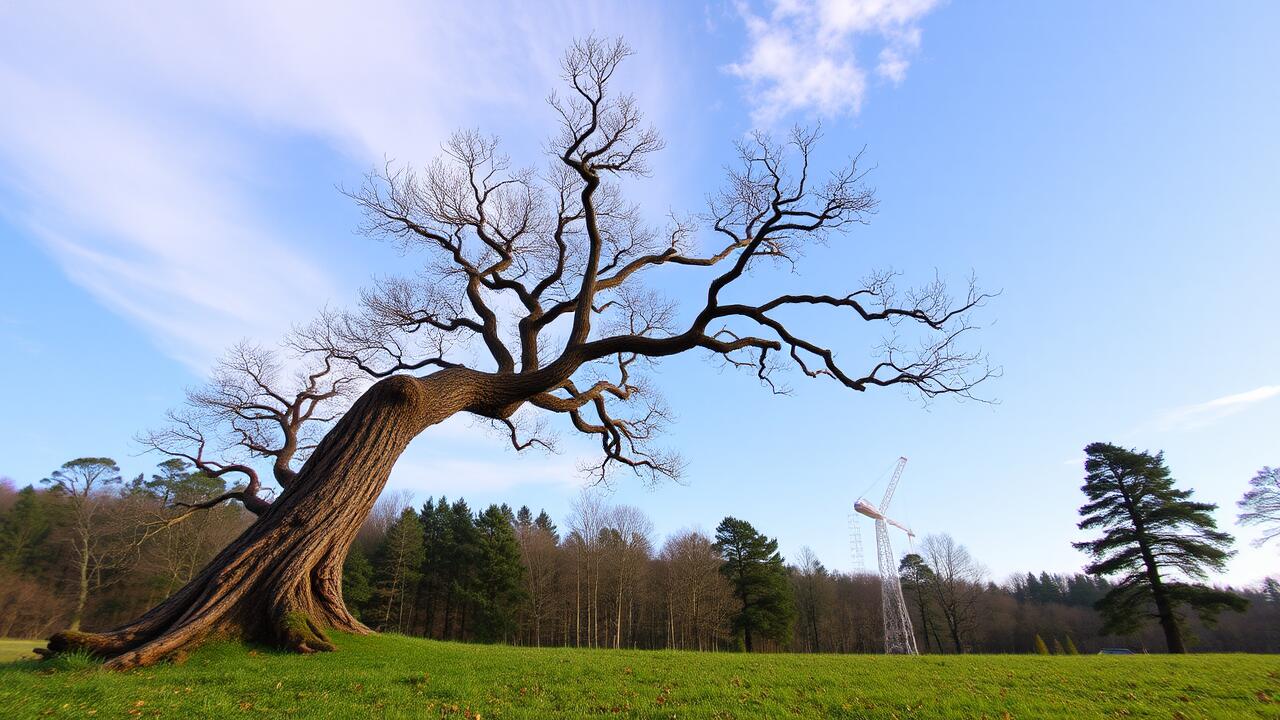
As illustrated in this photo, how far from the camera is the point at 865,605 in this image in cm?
6525

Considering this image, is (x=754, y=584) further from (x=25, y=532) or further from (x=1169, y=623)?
(x=25, y=532)

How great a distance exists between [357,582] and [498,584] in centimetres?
985

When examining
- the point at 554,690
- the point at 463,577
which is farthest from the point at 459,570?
the point at 554,690

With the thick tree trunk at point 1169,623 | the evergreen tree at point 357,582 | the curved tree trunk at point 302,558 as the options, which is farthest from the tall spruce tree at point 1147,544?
the evergreen tree at point 357,582

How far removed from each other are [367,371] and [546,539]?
39.4m

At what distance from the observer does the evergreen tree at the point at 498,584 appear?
133 feet

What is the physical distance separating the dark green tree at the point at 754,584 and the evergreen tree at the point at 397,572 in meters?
23.8

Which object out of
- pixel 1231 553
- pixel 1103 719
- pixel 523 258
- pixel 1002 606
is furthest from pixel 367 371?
pixel 1002 606

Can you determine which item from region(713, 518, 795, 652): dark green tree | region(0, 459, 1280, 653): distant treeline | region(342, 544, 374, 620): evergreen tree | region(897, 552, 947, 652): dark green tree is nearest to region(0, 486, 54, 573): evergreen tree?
region(0, 459, 1280, 653): distant treeline

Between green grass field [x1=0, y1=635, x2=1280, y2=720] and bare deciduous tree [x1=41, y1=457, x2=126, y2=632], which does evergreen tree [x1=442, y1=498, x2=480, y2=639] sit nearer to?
bare deciduous tree [x1=41, y1=457, x2=126, y2=632]

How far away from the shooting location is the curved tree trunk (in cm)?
701

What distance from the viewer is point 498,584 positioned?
4122cm

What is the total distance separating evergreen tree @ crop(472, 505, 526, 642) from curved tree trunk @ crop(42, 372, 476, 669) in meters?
34.3

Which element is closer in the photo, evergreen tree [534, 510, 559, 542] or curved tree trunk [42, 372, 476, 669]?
curved tree trunk [42, 372, 476, 669]
